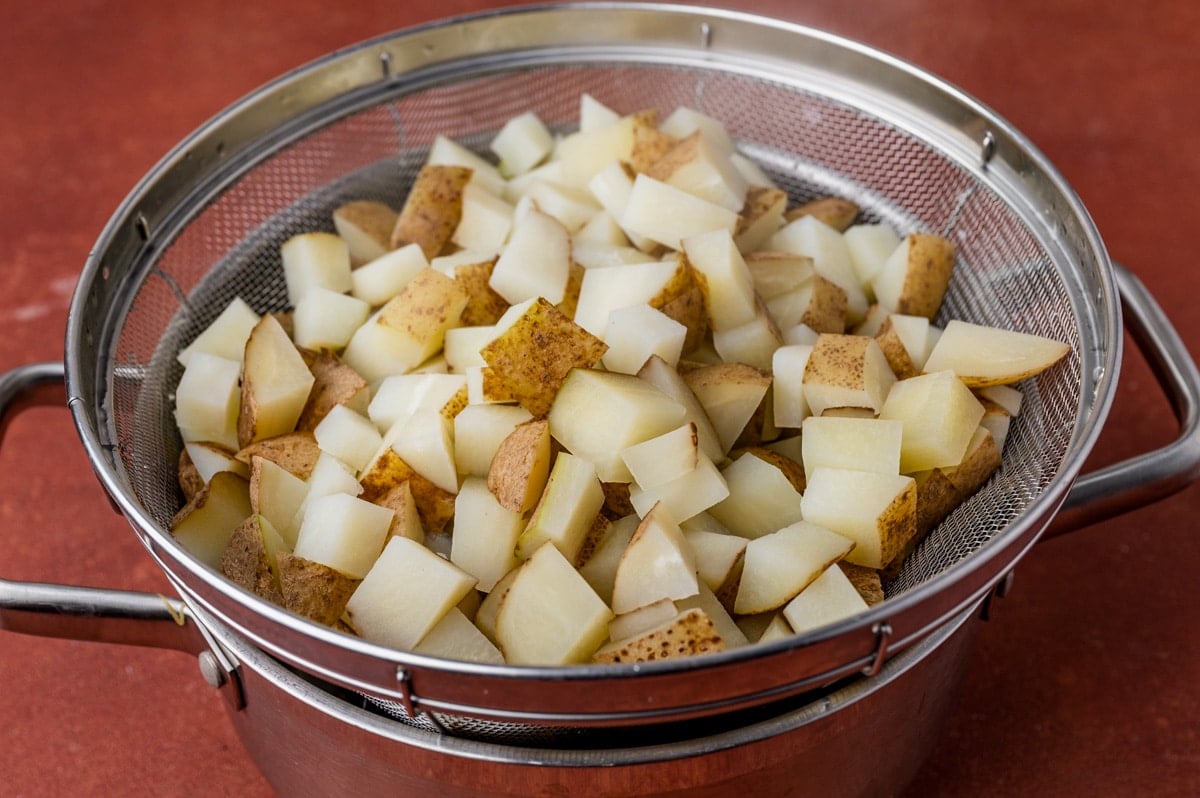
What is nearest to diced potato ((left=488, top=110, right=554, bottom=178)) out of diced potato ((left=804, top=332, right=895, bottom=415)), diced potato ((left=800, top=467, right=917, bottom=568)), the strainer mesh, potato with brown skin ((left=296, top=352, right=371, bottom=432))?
the strainer mesh

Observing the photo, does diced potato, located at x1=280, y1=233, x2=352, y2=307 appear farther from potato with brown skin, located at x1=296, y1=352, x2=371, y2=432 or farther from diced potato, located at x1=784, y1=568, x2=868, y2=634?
diced potato, located at x1=784, y1=568, x2=868, y2=634

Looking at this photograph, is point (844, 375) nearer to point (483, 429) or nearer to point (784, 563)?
point (784, 563)

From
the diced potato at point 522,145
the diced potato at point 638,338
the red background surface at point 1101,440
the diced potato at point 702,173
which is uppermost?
the diced potato at point 702,173

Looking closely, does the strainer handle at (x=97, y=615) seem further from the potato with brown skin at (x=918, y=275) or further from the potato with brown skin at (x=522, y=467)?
the potato with brown skin at (x=918, y=275)

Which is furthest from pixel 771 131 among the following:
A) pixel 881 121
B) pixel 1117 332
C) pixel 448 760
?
pixel 448 760

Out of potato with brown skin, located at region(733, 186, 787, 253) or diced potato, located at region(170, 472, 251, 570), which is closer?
diced potato, located at region(170, 472, 251, 570)

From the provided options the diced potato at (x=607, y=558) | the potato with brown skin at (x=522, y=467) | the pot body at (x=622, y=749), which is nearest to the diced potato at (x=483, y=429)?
the potato with brown skin at (x=522, y=467)
